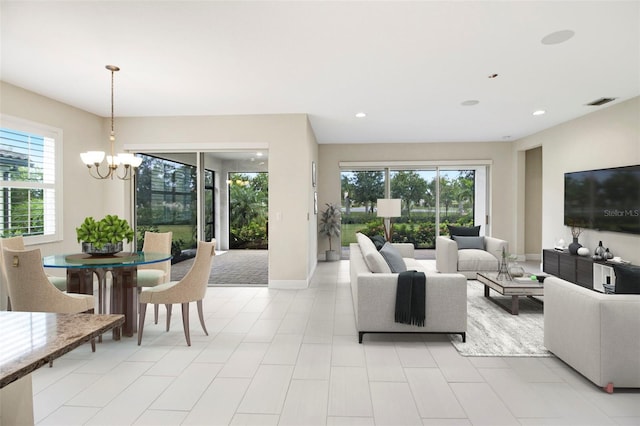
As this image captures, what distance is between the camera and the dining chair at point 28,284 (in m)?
2.81

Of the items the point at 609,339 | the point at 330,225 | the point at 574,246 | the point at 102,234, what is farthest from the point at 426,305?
the point at 330,225

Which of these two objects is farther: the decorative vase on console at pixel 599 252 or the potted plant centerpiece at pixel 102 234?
the decorative vase on console at pixel 599 252

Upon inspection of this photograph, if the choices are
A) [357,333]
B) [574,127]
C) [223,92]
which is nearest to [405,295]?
[357,333]

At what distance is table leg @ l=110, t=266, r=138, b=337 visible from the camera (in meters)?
3.47

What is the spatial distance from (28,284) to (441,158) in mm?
7422

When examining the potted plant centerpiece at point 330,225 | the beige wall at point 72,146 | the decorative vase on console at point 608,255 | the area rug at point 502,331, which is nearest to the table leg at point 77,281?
the beige wall at point 72,146

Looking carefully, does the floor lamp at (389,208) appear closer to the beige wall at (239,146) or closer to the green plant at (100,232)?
the beige wall at (239,146)

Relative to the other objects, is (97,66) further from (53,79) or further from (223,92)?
(223,92)

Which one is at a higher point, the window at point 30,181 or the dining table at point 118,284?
the window at point 30,181

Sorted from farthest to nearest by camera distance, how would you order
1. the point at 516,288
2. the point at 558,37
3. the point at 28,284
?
the point at 516,288 → the point at 558,37 → the point at 28,284

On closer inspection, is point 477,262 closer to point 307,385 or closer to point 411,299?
point 411,299

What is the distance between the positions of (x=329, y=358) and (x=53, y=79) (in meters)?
4.18

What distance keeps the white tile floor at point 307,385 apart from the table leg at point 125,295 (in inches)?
7.1

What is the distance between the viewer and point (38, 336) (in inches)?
42.6
